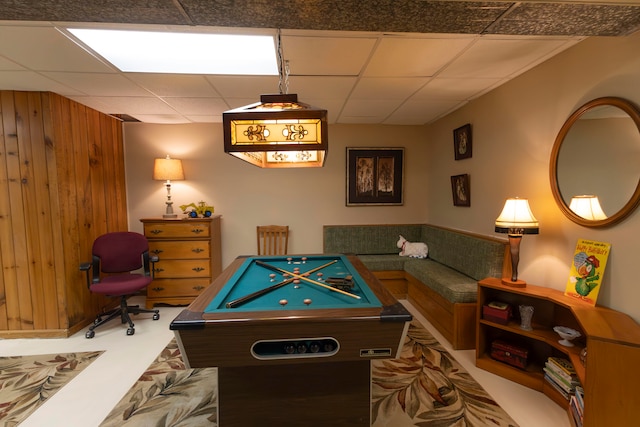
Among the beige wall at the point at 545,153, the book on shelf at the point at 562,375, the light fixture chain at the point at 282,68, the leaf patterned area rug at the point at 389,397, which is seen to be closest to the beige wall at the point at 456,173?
the beige wall at the point at 545,153

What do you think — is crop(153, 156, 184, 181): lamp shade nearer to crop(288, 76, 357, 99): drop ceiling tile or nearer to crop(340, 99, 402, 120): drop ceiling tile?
crop(288, 76, 357, 99): drop ceiling tile

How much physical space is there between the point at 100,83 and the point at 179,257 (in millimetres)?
2071

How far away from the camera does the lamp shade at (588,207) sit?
1.84 m

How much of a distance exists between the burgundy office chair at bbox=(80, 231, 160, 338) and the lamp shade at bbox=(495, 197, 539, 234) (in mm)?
3579

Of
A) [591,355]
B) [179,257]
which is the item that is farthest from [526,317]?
[179,257]

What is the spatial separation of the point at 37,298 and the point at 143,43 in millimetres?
2862

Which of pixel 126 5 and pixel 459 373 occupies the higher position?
pixel 126 5

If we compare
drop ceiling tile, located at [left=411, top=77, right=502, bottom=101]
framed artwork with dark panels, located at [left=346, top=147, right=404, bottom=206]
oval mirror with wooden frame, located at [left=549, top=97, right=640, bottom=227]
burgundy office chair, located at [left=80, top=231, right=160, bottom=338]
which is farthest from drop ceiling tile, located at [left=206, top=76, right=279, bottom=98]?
oval mirror with wooden frame, located at [left=549, top=97, right=640, bottom=227]

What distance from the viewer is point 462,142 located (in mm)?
3461

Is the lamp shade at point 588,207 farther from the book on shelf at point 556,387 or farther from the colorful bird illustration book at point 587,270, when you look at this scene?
the book on shelf at point 556,387

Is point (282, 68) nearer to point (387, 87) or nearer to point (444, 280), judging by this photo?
point (387, 87)

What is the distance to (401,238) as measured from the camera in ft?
14.0

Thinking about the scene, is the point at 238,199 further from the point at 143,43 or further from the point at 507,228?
the point at 507,228

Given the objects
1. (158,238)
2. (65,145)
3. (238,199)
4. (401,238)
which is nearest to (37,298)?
(158,238)
